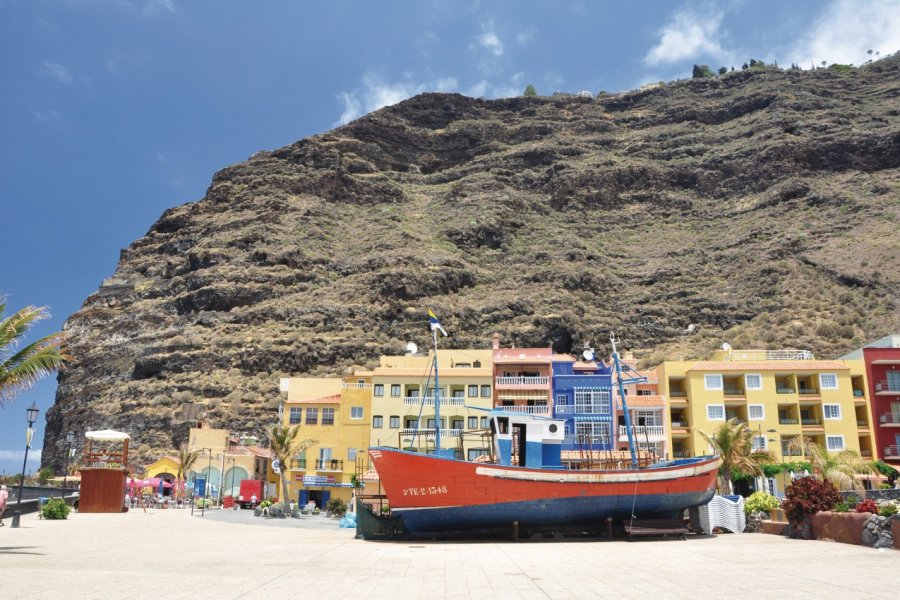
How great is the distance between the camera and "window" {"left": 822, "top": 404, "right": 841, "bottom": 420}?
162 ft

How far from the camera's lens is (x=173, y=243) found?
12650 centimetres

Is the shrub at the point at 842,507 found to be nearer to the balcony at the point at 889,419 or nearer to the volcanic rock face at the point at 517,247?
the balcony at the point at 889,419

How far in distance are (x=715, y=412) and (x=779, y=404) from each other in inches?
177

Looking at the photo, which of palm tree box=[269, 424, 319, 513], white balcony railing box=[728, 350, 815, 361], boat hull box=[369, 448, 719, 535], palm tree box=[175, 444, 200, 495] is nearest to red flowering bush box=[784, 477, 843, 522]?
boat hull box=[369, 448, 719, 535]

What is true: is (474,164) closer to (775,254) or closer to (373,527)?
(775,254)

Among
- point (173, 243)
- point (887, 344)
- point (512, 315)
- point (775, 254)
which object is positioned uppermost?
point (173, 243)

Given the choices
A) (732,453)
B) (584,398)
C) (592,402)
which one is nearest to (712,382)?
(592,402)

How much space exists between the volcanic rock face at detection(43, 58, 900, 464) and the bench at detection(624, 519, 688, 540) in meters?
55.0

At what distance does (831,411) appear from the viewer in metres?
49.3

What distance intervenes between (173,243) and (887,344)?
108548 millimetres

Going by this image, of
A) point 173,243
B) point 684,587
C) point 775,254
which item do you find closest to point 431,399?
point 684,587

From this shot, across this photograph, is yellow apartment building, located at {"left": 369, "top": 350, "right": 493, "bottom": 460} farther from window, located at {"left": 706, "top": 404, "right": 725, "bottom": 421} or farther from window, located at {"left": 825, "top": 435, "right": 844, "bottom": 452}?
window, located at {"left": 825, "top": 435, "right": 844, "bottom": 452}

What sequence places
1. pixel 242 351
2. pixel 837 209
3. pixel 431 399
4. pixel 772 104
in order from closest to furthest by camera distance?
pixel 431 399
pixel 242 351
pixel 837 209
pixel 772 104

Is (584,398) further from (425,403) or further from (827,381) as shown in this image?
(827,381)
